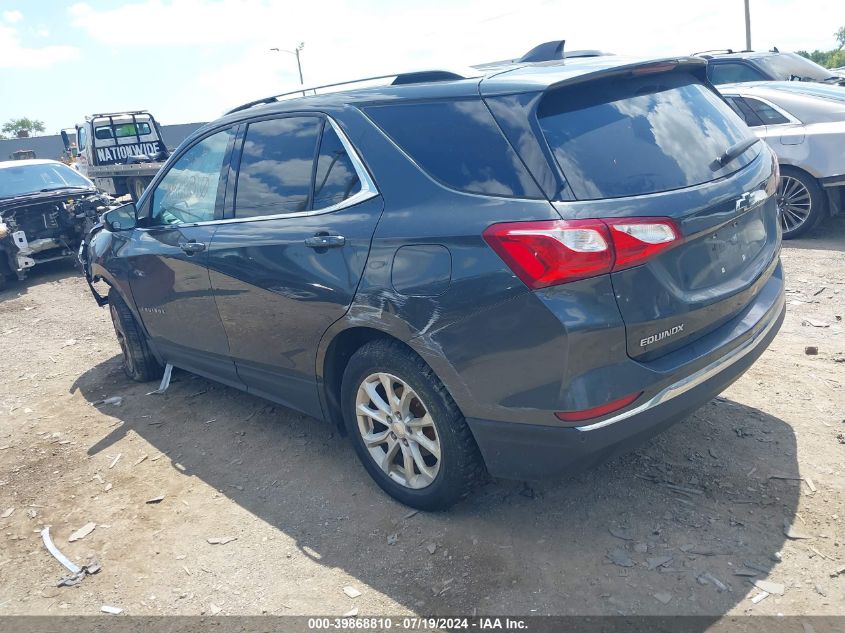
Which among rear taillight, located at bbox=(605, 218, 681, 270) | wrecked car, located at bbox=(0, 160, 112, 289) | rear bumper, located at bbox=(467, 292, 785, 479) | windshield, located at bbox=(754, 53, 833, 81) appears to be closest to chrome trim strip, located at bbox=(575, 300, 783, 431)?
rear bumper, located at bbox=(467, 292, 785, 479)

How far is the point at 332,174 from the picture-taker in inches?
139

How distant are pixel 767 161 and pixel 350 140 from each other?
2068mm

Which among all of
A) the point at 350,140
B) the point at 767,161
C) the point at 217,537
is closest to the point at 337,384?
the point at 217,537

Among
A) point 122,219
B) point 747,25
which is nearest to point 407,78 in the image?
point 122,219

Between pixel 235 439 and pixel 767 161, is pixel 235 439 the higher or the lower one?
the lower one

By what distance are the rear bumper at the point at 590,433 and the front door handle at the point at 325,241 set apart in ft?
3.44

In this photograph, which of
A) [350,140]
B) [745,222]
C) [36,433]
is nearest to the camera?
[745,222]

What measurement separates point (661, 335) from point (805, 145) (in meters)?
6.09

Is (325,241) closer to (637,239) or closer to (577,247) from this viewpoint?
(577,247)

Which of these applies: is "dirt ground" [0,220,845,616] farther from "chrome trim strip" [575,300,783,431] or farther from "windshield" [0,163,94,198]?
"windshield" [0,163,94,198]

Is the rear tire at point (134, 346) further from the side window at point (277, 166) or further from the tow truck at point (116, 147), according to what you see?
the tow truck at point (116, 147)

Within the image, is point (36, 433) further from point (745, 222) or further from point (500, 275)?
point (745, 222)

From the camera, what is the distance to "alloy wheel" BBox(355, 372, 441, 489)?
3.29 m

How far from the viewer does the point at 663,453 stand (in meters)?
3.73
